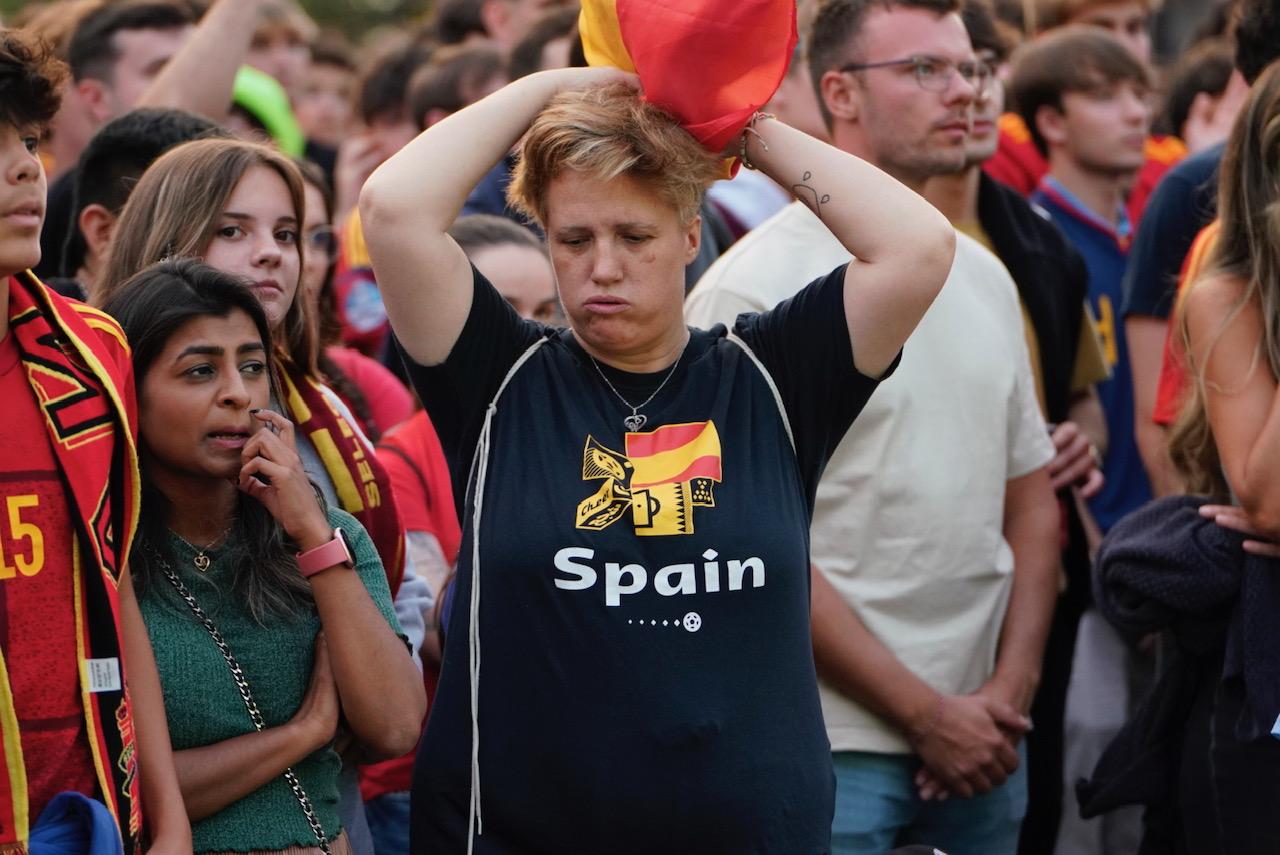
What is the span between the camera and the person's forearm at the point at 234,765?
2727 millimetres

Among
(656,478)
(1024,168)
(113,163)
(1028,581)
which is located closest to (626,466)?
(656,478)

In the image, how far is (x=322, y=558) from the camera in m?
2.82

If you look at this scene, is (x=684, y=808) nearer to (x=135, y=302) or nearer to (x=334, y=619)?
(x=334, y=619)

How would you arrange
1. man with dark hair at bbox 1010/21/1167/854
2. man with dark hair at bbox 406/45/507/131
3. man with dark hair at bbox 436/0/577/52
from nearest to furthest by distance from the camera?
man with dark hair at bbox 1010/21/1167/854, man with dark hair at bbox 406/45/507/131, man with dark hair at bbox 436/0/577/52

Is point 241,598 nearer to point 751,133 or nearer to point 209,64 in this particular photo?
point 751,133

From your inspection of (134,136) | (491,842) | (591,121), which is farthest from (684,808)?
(134,136)

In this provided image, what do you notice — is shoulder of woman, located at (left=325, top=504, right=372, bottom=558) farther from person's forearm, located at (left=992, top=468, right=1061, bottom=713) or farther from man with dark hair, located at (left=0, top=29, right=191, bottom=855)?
person's forearm, located at (left=992, top=468, right=1061, bottom=713)

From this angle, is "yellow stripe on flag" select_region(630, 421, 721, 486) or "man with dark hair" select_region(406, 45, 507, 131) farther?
"man with dark hair" select_region(406, 45, 507, 131)

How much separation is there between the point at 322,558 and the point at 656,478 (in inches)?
23.7

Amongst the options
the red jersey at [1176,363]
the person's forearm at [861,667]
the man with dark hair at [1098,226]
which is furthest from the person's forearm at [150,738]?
the man with dark hair at [1098,226]

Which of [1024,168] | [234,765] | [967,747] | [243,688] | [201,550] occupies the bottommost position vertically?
[967,747]

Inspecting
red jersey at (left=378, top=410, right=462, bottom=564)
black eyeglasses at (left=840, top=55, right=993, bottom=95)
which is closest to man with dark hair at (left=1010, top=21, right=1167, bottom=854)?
black eyeglasses at (left=840, top=55, right=993, bottom=95)

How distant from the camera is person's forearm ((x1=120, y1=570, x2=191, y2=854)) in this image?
101 inches

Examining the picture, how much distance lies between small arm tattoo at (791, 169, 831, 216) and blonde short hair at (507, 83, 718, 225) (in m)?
0.16
